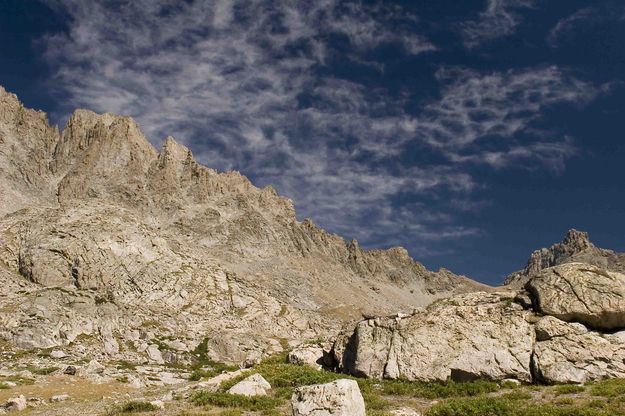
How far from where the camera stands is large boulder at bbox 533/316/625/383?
31.2 metres

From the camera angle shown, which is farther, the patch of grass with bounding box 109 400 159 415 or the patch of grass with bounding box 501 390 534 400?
the patch of grass with bounding box 501 390 534 400

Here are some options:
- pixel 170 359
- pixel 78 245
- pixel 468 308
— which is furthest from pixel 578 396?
pixel 78 245

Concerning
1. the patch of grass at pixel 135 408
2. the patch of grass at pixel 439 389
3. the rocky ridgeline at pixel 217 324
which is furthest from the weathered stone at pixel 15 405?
the patch of grass at pixel 439 389

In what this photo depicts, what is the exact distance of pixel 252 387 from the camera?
31922 millimetres

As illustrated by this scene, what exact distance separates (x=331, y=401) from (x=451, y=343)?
59.1ft

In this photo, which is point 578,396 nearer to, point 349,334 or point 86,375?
Answer: point 349,334

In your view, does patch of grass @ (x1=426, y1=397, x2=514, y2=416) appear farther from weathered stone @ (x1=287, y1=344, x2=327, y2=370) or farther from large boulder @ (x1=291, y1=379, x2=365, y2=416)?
weathered stone @ (x1=287, y1=344, x2=327, y2=370)

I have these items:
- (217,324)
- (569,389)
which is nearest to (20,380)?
(569,389)

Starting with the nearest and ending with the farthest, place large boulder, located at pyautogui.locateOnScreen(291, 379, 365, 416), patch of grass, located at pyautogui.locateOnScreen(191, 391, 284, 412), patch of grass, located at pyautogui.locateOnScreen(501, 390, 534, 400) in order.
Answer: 1. large boulder, located at pyautogui.locateOnScreen(291, 379, 365, 416)
2. patch of grass, located at pyautogui.locateOnScreen(191, 391, 284, 412)
3. patch of grass, located at pyautogui.locateOnScreen(501, 390, 534, 400)

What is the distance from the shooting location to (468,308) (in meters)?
37.9

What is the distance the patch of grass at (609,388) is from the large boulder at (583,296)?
536 centimetres

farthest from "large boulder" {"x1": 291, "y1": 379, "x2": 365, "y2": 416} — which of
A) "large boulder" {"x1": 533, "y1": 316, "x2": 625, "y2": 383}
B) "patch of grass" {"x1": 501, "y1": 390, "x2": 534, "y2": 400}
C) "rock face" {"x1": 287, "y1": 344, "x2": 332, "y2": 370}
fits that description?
"rock face" {"x1": 287, "y1": 344, "x2": 332, "y2": 370}

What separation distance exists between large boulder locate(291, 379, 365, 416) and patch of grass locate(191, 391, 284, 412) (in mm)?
7784

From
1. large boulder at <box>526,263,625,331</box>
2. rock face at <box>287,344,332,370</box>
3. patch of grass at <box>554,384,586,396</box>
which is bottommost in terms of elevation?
patch of grass at <box>554,384,586,396</box>
